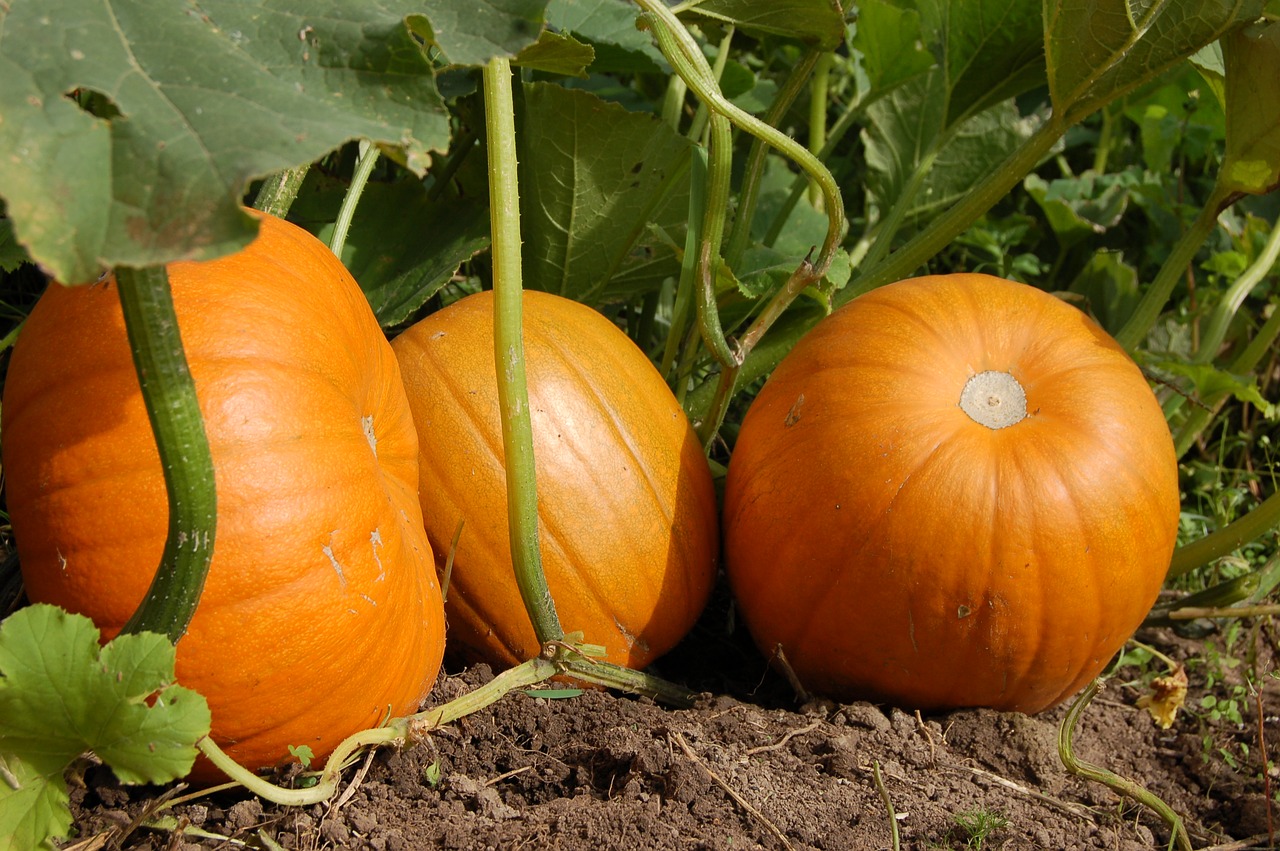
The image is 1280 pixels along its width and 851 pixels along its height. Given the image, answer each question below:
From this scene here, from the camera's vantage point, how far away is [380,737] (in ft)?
4.91

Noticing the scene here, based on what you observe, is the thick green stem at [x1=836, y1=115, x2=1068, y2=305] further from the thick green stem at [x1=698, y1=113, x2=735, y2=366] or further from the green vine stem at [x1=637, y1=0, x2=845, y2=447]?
the thick green stem at [x1=698, y1=113, x2=735, y2=366]

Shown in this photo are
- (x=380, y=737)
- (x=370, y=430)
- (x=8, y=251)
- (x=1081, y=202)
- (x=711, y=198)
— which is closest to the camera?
(x=380, y=737)

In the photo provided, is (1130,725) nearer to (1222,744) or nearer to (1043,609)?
(1222,744)

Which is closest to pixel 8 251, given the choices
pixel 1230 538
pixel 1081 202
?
pixel 1230 538

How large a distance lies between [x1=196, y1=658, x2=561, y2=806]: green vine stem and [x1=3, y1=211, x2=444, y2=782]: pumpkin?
5cm

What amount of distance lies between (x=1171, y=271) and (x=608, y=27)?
3.84ft

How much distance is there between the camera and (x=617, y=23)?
90.1 inches

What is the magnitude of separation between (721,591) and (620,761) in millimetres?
797

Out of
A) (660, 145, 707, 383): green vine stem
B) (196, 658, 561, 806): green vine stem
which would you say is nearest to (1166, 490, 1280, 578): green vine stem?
(660, 145, 707, 383): green vine stem

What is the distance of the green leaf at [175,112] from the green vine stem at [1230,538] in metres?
1.67

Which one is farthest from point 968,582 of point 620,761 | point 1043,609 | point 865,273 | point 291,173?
point 291,173

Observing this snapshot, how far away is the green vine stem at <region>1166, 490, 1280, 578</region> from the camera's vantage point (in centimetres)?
210

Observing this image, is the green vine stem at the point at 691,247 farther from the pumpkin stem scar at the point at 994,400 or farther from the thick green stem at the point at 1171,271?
the thick green stem at the point at 1171,271

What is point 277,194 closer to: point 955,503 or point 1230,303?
point 955,503
